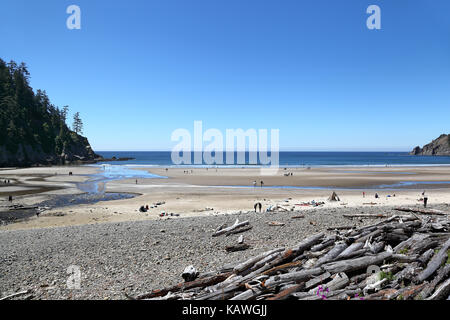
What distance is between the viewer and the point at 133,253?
12.3 metres

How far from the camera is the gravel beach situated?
923 cm

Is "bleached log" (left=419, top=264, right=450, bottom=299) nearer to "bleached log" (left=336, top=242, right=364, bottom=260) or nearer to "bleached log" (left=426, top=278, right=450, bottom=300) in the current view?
"bleached log" (left=426, top=278, right=450, bottom=300)

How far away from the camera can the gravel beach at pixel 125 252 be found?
9227 mm

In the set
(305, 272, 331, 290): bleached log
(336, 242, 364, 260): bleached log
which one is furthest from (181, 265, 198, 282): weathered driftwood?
(336, 242, 364, 260): bleached log

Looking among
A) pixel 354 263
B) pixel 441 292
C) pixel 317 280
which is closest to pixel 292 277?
pixel 317 280

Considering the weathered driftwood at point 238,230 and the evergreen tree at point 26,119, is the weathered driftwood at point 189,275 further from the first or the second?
the evergreen tree at point 26,119

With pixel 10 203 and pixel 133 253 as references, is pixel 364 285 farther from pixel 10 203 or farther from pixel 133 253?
pixel 10 203

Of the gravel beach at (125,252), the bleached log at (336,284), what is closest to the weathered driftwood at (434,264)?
the bleached log at (336,284)

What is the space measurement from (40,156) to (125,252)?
108m

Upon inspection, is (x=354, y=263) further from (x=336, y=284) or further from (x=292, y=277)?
(x=292, y=277)

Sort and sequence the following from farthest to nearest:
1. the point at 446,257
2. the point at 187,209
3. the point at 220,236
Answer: the point at 187,209, the point at 220,236, the point at 446,257
